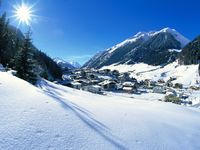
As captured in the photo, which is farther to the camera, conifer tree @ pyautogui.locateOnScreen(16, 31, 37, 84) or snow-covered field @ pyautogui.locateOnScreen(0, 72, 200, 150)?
conifer tree @ pyautogui.locateOnScreen(16, 31, 37, 84)

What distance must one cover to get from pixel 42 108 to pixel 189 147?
196 inches

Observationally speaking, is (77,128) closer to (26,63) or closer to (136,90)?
(26,63)

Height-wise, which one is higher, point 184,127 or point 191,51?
point 191,51

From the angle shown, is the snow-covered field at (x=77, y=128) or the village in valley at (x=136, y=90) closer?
the snow-covered field at (x=77, y=128)

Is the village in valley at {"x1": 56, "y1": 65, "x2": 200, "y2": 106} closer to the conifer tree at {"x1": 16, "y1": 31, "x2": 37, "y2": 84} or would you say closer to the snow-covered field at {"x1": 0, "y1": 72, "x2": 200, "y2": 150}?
the conifer tree at {"x1": 16, "y1": 31, "x2": 37, "y2": 84}

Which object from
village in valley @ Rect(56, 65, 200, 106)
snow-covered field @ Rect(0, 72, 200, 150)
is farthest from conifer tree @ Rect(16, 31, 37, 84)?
village in valley @ Rect(56, 65, 200, 106)

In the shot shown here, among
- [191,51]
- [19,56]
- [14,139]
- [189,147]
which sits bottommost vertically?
[189,147]

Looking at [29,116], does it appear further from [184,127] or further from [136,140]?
[184,127]

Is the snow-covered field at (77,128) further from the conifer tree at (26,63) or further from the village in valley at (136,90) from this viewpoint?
the village in valley at (136,90)

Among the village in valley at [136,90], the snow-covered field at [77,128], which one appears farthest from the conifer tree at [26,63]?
the village in valley at [136,90]

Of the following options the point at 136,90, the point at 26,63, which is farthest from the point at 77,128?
the point at 136,90

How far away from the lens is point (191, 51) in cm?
18050

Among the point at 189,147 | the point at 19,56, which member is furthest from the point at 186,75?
the point at 189,147

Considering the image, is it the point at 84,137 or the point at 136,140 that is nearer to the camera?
the point at 84,137
